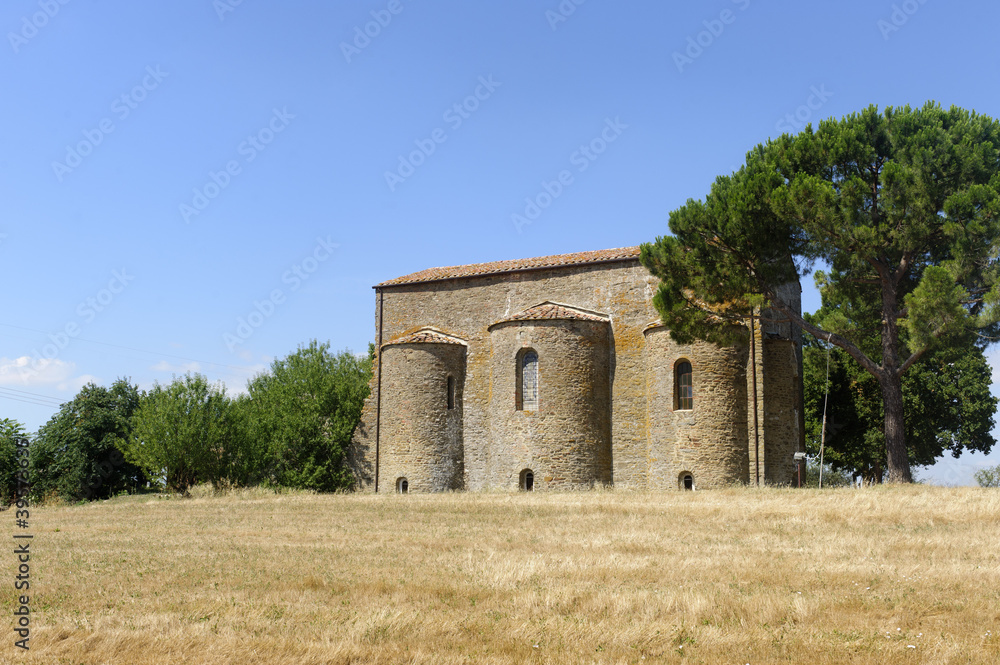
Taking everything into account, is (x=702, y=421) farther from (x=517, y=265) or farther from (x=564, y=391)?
(x=517, y=265)

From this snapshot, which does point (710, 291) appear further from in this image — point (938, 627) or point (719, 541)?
point (938, 627)

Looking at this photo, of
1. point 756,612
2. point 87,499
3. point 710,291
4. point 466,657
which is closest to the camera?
point 466,657

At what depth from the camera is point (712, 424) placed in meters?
24.6

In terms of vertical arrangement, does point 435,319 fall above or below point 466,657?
above

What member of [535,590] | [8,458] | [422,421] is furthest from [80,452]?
[535,590]

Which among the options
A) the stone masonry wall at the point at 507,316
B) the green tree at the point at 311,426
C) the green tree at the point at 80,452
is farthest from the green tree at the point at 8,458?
the stone masonry wall at the point at 507,316

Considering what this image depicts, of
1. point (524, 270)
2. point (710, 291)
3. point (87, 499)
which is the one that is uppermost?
point (524, 270)

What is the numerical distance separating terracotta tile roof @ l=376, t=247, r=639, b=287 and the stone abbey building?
0.29 ft

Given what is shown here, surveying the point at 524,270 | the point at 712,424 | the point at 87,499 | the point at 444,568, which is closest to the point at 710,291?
the point at 712,424

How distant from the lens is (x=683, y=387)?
25531mm

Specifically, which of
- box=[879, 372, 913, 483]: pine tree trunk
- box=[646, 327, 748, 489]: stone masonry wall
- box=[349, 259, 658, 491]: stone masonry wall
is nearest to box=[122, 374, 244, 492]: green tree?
box=[349, 259, 658, 491]: stone masonry wall

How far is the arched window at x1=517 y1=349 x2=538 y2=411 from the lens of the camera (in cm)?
2706

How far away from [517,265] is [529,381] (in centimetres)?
457

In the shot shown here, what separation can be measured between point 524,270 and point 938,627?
21956 mm
